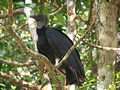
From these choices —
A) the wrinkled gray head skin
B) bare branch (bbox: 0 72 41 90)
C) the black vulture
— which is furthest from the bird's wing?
bare branch (bbox: 0 72 41 90)

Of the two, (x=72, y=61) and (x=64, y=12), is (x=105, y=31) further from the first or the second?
(x=64, y=12)

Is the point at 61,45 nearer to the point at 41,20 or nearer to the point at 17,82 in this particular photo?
the point at 41,20

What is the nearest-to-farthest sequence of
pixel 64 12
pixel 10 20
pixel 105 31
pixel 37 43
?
1. pixel 10 20
2. pixel 105 31
3. pixel 37 43
4. pixel 64 12

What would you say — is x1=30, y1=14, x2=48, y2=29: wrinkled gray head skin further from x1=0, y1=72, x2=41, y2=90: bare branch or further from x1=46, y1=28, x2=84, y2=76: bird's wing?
x1=0, y1=72, x2=41, y2=90: bare branch

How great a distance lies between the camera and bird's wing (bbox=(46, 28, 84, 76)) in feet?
10.1

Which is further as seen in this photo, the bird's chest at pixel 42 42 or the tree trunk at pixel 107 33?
the bird's chest at pixel 42 42

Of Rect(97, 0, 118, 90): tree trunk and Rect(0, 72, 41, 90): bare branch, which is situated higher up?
Rect(97, 0, 118, 90): tree trunk

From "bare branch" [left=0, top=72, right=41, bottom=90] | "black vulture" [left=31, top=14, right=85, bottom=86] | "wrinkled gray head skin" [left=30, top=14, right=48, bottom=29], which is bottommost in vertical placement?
"bare branch" [left=0, top=72, right=41, bottom=90]

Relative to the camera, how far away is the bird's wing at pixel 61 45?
3.07 m

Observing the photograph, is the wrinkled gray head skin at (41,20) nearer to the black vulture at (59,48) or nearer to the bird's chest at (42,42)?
the black vulture at (59,48)

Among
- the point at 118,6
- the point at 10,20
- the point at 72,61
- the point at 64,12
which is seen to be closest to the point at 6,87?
the point at 64,12

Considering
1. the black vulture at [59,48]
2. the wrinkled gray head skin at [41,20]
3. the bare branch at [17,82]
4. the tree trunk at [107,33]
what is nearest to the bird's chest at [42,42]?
the black vulture at [59,48]

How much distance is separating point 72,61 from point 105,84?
0.35m

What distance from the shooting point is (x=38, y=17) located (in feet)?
11.5
